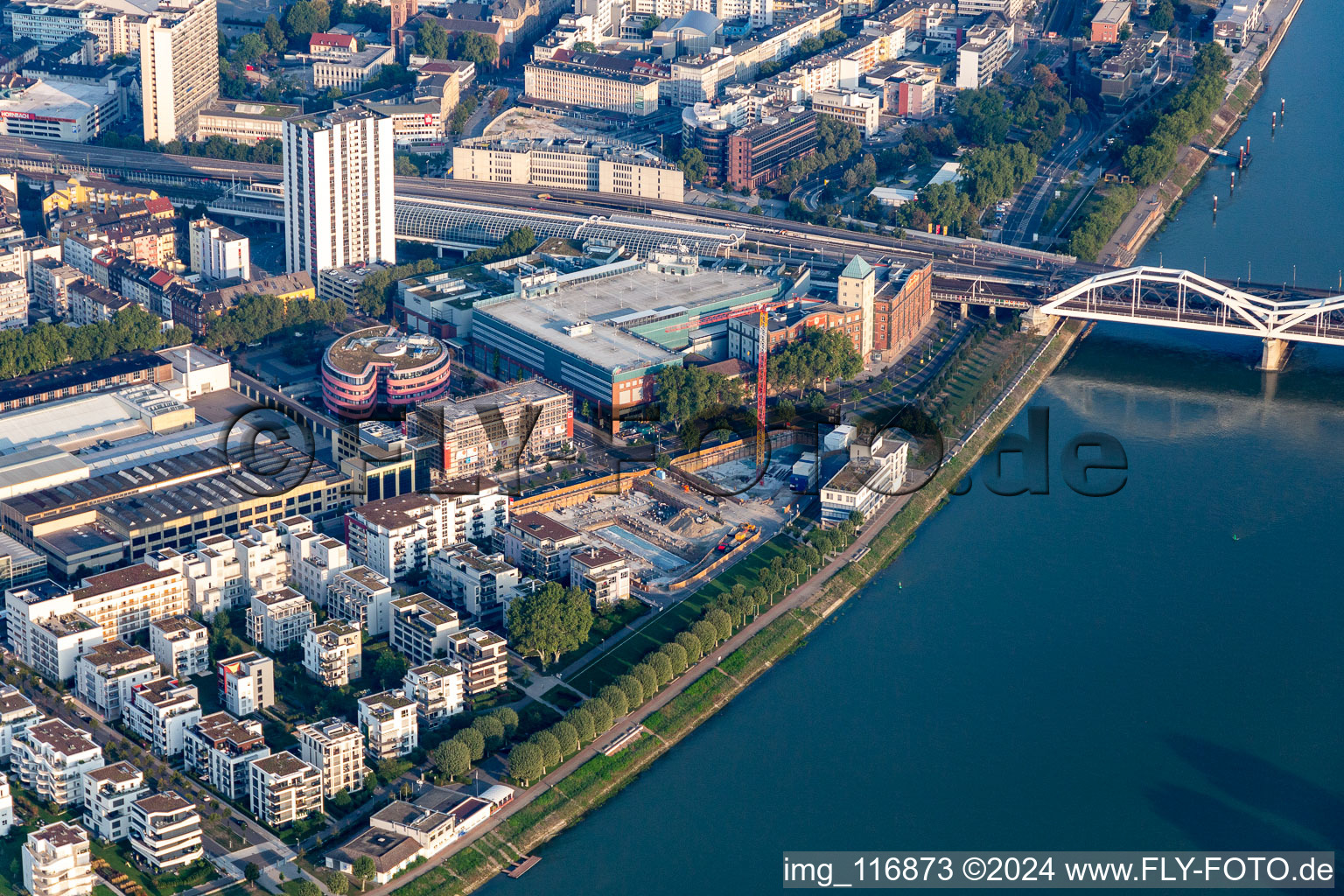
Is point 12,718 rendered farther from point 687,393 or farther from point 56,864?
point 687,393

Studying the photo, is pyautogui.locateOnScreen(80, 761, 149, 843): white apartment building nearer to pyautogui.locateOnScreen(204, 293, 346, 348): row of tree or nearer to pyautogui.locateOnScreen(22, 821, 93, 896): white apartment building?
pyautogui.locateOnScreen(22, 821, 93, 896): white apartment building

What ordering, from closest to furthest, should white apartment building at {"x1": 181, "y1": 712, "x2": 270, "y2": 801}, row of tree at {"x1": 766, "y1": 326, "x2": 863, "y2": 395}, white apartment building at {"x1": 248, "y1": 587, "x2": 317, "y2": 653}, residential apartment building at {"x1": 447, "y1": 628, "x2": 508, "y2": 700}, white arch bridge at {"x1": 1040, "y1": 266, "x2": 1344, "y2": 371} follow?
white apartment building at {"x1": 181, "y1": 712, "x2": 270, "y2": 801}
residential apartment building at {"x1": 447, "y1": 628, "x2": 508, "y2": 700}
white apartment building at {"x1": 248, "y1": 587, "x2": 317, "y2": 653}
row of tree at {"x1": 766, "y1": 326, "x2": 863, "y2": 395}
white arch bridge at {"x1": 1040, "y1": 266, "x2": 1344, "y2": 371}

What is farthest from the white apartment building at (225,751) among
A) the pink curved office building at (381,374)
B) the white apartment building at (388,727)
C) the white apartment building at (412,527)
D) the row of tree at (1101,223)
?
the row of tree at (1101,223)

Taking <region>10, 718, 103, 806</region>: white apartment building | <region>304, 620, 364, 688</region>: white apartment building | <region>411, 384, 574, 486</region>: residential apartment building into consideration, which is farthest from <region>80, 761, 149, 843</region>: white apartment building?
<region>411, 384, 574, 486</region>: residential apartment building

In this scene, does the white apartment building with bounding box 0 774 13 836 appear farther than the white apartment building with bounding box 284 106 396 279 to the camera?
No

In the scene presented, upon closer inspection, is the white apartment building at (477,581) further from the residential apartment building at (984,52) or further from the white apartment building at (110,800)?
the residential apartment building at (984,52)

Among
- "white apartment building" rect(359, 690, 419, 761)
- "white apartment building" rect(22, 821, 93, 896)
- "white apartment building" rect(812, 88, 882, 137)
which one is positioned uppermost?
"white apartment building" rect(812, 88, 882, 137)
